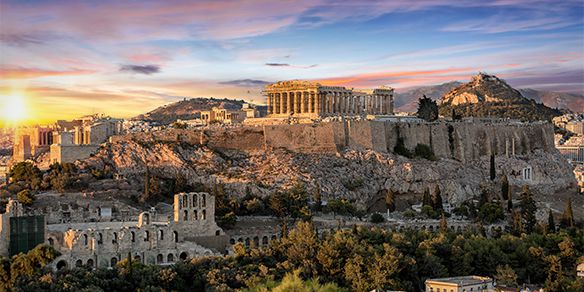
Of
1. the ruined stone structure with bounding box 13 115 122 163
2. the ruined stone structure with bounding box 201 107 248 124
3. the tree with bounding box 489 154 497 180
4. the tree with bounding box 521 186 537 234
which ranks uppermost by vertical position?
the ruined stone structure with bounding box 201 107 248 124

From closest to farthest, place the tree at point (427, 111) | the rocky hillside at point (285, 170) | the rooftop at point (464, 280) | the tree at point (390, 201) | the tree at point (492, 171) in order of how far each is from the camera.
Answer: the rooftop at point (464, 280) → the rocky hillside at point (285, 170) → the tree at point (390, 201) → the tree at point (492, 171) → the tree at point (427, 111)

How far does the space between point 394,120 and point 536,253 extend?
89.8ft

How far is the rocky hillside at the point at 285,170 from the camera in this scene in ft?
177

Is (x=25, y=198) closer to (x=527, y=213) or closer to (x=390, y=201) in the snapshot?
(x=390, y=201)

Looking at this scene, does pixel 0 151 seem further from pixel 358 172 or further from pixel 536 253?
pixel 536 253

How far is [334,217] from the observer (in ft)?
167

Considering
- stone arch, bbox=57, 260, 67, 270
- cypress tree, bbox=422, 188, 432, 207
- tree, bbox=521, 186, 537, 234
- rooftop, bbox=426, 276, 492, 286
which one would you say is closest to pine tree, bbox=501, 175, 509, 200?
tree, bbox=521, 186, 537, 234

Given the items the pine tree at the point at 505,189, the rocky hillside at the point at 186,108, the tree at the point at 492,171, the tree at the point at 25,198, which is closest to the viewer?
the tree at the point at 25,198

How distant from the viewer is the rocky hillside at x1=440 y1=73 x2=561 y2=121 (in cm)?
10494

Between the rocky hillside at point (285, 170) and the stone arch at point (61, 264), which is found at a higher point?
the rocky hillside at point (285, 170)

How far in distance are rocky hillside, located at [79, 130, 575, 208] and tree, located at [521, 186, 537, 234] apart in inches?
205

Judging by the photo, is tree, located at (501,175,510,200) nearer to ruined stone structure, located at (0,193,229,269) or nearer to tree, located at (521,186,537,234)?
tree, located at (521,186,537,234)

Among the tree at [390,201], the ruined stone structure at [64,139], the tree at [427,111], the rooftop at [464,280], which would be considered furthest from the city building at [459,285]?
the tree at [427,111]

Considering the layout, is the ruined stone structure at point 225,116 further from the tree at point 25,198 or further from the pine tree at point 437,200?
the tree at point 25,198
